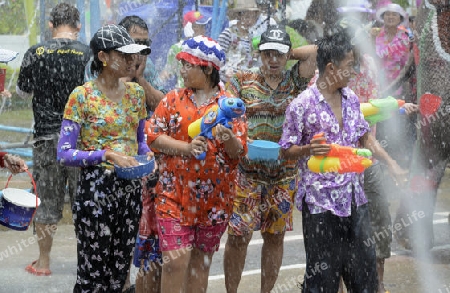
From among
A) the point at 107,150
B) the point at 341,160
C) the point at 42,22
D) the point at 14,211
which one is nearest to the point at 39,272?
the point at 14,211

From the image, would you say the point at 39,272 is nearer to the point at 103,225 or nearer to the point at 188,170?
the point at 103,225

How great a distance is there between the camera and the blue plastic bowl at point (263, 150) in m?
5.06

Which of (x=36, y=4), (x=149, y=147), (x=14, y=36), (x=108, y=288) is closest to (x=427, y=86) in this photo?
(x=149, y=147)

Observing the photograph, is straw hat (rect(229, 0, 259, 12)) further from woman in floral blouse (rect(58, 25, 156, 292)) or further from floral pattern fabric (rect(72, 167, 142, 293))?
floral pattern fabric (rect(72, 167, 142, 293))

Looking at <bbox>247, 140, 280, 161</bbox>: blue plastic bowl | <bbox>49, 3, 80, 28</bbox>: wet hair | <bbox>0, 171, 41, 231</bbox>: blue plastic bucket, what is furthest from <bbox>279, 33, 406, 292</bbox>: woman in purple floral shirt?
<bbox>49, 3, 80, 28</bbox>: wet hair

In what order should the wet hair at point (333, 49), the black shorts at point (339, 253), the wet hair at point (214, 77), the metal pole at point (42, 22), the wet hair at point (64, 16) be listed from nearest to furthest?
the black shorts at point (339, 253) → the wet hair at point (333, 49) → the wet hair at point (214, 77) → the wet hair at point (64, 16) → the metal pole at point (42, 22)

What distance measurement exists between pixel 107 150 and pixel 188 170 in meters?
0.47

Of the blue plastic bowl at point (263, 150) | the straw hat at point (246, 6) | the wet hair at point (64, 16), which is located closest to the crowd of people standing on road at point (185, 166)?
the blue plastic bowl at point (263, 150)

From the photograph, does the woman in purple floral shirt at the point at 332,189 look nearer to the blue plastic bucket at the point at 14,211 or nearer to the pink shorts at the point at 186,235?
the pink shorts at the point at 186,235

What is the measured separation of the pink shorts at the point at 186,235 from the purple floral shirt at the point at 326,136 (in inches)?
20.6

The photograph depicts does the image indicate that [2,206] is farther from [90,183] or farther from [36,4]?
[36,4]

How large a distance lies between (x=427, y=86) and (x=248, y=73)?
62.1 inches

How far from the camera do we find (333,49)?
470cm

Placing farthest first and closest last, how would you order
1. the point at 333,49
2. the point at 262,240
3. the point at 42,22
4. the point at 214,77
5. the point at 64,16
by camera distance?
1. the point at 42,22
2. the point at 262,240
3. the point at 64,16
4. the point at 214,77
5. the point at 333,49
